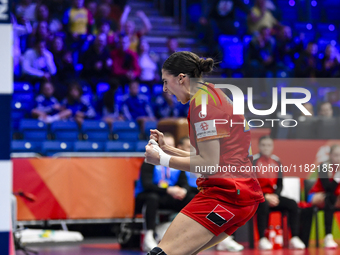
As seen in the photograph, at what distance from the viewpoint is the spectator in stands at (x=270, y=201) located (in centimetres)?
A: 705

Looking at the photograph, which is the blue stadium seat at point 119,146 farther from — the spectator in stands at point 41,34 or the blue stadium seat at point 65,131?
the spectator in stands at point 41,34

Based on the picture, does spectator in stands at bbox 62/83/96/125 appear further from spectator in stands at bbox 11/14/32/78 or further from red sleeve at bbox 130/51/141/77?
red sleeve at bbox 130/51/141/77

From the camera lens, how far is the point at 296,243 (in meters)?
7.07

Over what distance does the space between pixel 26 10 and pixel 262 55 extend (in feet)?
18.9

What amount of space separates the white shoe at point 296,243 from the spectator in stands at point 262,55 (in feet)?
19.8

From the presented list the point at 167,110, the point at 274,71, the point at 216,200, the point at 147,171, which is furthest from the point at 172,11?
the point at 216,200

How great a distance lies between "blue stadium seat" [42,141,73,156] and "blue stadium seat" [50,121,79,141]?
1.62ft

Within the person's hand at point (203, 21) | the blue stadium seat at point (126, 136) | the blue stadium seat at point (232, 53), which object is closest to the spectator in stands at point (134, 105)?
the blue stadium seat at point (126, 136)

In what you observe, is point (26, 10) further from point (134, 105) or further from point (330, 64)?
point (330, 64)

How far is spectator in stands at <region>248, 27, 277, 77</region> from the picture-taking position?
1255 centimetres

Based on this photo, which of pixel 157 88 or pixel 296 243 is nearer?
pixel 296 243

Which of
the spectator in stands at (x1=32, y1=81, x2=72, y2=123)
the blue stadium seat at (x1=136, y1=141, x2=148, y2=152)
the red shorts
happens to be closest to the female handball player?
the red shorts

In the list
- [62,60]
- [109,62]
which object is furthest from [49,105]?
[109,62]

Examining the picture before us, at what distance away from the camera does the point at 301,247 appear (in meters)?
7.05
